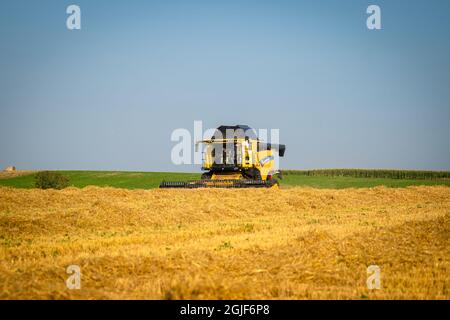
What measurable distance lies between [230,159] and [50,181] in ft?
47.9

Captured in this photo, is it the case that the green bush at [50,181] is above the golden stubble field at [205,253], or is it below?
below

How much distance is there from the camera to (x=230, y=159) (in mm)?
22547

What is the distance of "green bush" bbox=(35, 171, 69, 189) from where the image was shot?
105ft

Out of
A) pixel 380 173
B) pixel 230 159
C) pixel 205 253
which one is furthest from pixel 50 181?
pixel 380 173

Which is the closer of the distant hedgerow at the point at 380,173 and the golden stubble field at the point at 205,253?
the golden stubble field at the point at 205,253

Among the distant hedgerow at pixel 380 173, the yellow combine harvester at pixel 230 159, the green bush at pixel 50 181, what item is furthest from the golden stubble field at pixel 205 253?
the distant hedgerow at pixel 380 173

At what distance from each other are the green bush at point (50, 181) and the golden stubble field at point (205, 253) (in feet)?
47.9

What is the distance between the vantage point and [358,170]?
211ft

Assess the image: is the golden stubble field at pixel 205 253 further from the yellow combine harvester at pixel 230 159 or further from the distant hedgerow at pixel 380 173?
the distant hedgerow at pixel 380 173

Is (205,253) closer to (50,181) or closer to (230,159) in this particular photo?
(230,159)

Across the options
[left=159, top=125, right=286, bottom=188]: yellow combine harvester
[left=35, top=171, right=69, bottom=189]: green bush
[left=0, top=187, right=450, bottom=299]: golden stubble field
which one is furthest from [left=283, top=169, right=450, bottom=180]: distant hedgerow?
[left=0, top=187, right=450, bottom=299]: golden stubble field

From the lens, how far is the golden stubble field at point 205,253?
6.12 m
